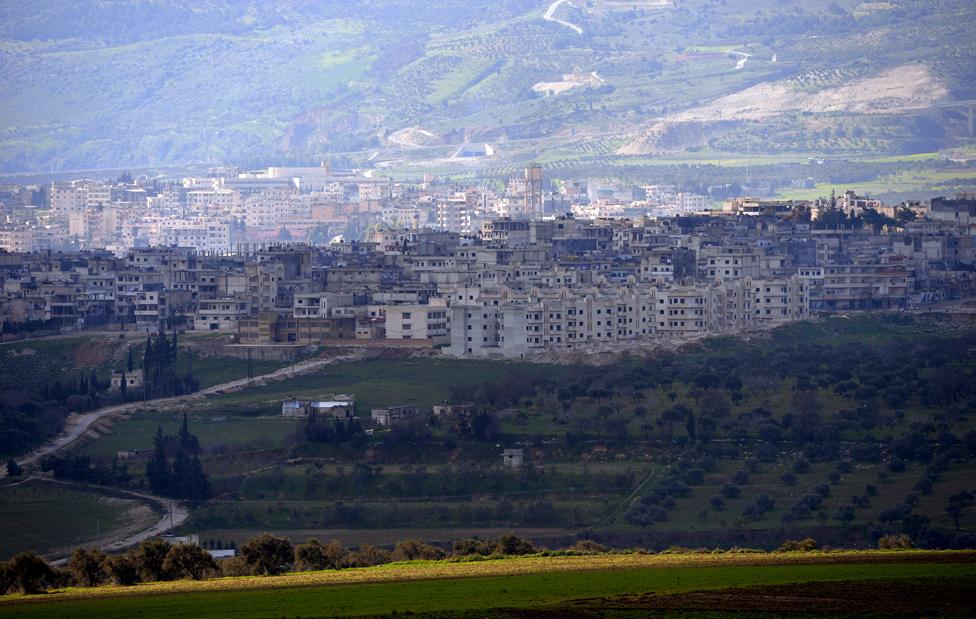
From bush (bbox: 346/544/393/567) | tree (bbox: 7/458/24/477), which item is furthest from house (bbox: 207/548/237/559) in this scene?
tree (bbox: 7/458/24/477)

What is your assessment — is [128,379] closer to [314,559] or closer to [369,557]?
[369,557]

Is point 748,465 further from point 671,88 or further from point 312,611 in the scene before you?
point 671,88

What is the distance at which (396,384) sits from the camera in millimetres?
55781

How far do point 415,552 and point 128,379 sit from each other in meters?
22.1

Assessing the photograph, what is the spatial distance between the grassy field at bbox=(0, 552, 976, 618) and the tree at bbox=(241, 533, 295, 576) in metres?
1.53

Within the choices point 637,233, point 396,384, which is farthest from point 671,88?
point 396,384

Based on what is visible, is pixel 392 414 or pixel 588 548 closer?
pixel 588 548

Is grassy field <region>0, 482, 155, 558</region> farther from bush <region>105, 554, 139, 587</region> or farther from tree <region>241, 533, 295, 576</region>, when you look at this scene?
Answer: bush <region>105, 554, 139, 587</region>

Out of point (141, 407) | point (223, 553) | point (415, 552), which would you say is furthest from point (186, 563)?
point (141, 407)

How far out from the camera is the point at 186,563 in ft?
111

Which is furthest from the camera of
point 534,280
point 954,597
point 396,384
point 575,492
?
point 534,280

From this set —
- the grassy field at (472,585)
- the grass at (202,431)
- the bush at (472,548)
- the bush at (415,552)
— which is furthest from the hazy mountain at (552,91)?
the grassy field at (472,585)

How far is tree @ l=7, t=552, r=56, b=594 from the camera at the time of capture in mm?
32000

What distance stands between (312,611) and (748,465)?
61.4ft
